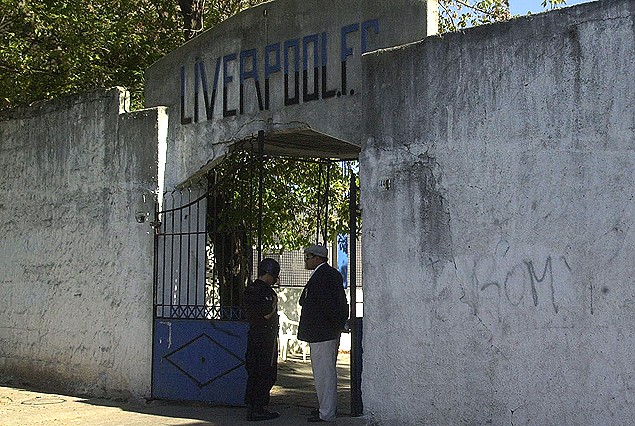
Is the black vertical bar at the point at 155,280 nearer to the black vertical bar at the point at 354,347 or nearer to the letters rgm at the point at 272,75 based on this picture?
the letters rgm at the point at 272,75

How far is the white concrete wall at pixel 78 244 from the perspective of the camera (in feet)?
36.1

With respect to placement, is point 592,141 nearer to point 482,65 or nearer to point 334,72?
point 482,65

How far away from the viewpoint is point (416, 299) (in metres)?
8.41

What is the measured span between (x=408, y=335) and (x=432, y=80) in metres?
2.25

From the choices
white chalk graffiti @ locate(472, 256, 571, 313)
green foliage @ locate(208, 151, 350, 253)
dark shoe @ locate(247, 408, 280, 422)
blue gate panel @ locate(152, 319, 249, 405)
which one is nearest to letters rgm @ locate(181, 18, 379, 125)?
green foliage @ locate(208, 151, 350, 253)

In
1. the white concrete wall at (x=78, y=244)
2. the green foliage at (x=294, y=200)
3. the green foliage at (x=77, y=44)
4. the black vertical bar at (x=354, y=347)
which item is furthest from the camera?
the green foliage at (x=77, y=44)

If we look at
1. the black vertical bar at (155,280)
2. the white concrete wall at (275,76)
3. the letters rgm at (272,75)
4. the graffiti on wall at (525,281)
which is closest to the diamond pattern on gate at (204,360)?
the black vertical bar at (155,280)

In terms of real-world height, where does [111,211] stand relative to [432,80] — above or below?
below

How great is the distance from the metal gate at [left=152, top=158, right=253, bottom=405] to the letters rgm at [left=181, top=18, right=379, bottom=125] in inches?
38.6

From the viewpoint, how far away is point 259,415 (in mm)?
9555

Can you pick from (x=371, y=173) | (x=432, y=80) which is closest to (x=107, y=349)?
(x=371, y=173)

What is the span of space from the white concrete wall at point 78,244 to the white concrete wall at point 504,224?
3330 millimetres

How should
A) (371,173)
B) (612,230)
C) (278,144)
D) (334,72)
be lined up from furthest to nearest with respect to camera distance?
(278,144) → (334,72) → (371,173) → (612,230)

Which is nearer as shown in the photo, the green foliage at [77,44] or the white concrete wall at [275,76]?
the white concrete wall at [275,76]
